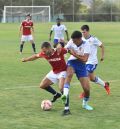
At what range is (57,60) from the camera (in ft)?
31.7

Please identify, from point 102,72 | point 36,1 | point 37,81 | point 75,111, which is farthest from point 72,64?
point 36,1

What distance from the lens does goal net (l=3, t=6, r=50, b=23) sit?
2958 inches

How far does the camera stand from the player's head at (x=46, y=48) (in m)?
9.38

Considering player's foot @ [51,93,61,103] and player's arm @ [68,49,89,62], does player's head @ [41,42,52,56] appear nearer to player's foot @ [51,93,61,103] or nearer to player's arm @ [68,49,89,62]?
player's arm @ [68,49,89,62]

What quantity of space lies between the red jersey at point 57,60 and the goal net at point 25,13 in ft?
212

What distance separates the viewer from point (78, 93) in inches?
473

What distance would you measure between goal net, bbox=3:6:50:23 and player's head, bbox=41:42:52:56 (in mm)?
64931

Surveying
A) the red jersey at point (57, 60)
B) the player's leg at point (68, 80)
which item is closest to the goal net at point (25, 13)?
the red jersey at point (57, 60)

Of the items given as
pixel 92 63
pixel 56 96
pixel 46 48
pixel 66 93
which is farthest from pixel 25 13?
pixel 66 93

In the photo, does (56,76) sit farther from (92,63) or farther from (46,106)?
(92,63)

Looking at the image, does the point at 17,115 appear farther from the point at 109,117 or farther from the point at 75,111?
the point at 109,117

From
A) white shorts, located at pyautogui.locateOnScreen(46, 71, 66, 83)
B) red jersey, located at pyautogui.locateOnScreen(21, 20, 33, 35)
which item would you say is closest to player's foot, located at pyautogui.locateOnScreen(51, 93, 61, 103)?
white shorts, located at pyautogui.locateOnScreen(46, 71, 66, 83)

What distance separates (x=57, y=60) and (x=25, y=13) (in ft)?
213

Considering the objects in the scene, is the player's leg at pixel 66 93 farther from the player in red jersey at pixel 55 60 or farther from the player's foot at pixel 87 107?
the player's foot at pixel 87 107
